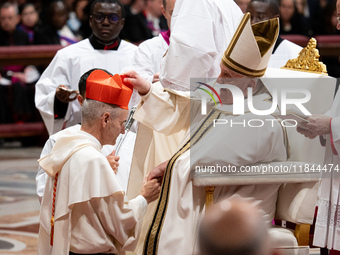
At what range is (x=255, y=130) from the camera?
3.81 metres

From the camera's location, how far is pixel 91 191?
11.5 ft

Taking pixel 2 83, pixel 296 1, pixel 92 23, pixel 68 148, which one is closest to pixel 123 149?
pixel 68 148

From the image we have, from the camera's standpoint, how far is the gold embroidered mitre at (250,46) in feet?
12.5

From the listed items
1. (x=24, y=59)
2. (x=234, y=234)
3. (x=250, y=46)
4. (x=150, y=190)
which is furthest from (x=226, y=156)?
(x=24, y=59)

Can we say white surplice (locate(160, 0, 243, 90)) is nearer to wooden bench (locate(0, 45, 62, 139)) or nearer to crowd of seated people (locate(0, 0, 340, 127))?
crowd of seated people (locate(0, 0, 340, 127))

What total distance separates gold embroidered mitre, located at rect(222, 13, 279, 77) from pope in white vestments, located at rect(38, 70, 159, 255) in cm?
58

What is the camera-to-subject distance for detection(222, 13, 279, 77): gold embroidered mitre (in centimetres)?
381

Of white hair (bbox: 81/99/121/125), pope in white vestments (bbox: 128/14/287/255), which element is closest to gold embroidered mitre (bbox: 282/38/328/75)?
pope in white vestments (bbox: 128/14/287/255)

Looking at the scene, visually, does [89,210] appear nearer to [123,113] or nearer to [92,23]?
[123,113]

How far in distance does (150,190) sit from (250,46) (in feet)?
2.94

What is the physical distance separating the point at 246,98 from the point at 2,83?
21.7 ft

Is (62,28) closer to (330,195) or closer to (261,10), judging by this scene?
(261,10)

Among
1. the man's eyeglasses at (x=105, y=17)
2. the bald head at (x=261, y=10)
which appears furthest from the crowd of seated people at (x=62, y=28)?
the bald head at (x=261, y=10)

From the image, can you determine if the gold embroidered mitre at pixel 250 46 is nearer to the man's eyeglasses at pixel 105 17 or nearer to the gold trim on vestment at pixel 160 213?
the gold trim on vestment at pixel 160 213
